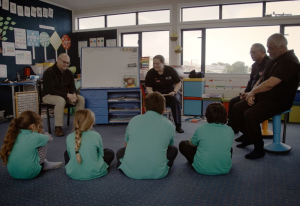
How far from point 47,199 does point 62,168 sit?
1.92 ft

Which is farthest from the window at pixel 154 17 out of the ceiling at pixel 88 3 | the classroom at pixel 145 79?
the ceiling at pixel 88 3

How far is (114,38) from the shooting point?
635 centimetres

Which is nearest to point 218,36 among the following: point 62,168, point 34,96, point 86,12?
point 86,12

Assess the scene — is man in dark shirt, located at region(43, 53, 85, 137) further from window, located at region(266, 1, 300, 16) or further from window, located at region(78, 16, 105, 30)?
window, located at region(266, 1, 300, 16)

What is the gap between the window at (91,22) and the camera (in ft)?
21.7

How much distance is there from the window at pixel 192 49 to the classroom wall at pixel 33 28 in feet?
10.5

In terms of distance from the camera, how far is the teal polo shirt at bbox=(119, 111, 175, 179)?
177 centimetres

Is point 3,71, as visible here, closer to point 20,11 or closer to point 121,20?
point 20,11

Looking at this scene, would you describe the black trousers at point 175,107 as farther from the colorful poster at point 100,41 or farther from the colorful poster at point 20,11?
the colorful poster at point 20,11

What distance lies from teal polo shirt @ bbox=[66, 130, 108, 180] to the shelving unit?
2195 millimetres

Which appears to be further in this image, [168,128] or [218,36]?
[218,36]

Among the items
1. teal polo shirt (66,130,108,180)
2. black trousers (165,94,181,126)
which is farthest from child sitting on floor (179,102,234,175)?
black trousers (165,94,181,126)

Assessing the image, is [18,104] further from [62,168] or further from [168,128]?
[168,128]

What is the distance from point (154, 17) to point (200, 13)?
1162 mm
